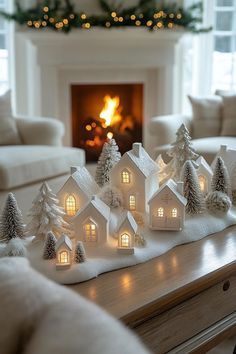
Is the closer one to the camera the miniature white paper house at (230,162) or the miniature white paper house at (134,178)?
the miniature white paper house at (134,178)

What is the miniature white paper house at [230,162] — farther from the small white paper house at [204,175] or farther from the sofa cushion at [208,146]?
the sofa cushion at [208,146]

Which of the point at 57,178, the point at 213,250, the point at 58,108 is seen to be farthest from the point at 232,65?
the point at 213,250

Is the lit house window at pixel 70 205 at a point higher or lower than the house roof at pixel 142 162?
lower

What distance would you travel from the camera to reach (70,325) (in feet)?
2.11

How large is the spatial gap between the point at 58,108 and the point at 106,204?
10.6 ft

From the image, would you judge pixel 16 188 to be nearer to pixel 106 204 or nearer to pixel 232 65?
pixel 106 204

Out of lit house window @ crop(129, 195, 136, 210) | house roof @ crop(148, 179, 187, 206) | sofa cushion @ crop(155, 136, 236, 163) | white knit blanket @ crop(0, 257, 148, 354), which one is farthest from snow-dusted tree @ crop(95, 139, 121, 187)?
sofa cushion @ crop(155, 136, 236, 163)

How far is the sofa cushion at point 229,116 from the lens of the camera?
4.30 metres

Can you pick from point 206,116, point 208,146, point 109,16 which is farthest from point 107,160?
point 109,16

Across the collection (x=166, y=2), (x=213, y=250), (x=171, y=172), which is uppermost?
(x=166, y=2)

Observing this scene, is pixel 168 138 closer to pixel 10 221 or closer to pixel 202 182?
pixel 202 182

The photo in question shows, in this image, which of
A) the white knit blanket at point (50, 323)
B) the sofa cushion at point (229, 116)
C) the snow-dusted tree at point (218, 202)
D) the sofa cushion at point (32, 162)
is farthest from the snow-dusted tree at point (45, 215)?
the sofa cushion at point (229, 116)

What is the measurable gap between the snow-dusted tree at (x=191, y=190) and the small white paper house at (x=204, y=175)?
155 millimetres

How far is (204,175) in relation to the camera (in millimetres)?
2125
